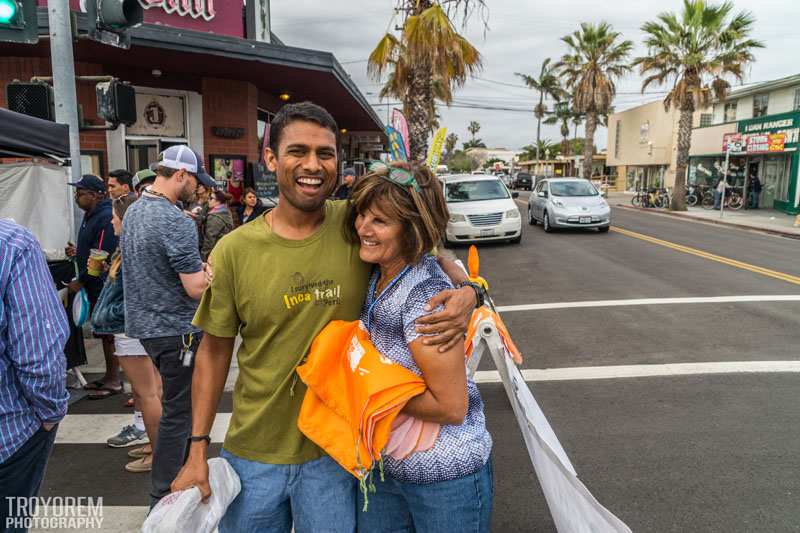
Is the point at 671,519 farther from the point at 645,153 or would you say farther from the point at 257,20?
the point at 645,153

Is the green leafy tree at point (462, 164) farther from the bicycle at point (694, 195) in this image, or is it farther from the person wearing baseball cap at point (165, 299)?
the person wearing baseball cap at point (165, 299)

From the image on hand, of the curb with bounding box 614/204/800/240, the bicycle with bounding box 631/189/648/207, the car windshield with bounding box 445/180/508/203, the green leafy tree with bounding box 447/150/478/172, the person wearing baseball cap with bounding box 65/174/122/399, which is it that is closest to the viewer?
the person wearing baseball cap with bounding box 65/174/122/399

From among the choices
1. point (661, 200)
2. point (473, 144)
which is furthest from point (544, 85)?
point (473, 144)

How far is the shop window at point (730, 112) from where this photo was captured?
30.2 metres

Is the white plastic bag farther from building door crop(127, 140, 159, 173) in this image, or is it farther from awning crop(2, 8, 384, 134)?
building door crop(127, 140, 159, 173)

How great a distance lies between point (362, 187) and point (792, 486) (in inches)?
134

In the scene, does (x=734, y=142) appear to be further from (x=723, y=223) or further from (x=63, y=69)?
(x=63, y=69)

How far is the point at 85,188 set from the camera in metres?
5.10

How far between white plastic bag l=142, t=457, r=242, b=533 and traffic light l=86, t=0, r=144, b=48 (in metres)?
5.54

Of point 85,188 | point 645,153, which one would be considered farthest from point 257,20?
point 645,153

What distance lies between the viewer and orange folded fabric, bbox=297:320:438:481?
5.63 ft

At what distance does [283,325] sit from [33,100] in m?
5.56

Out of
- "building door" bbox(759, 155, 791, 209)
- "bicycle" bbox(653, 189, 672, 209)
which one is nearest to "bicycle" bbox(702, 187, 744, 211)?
"building door" bbox(759, 155, 791, 209)

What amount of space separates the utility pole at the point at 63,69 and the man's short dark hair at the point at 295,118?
4.85 meters
